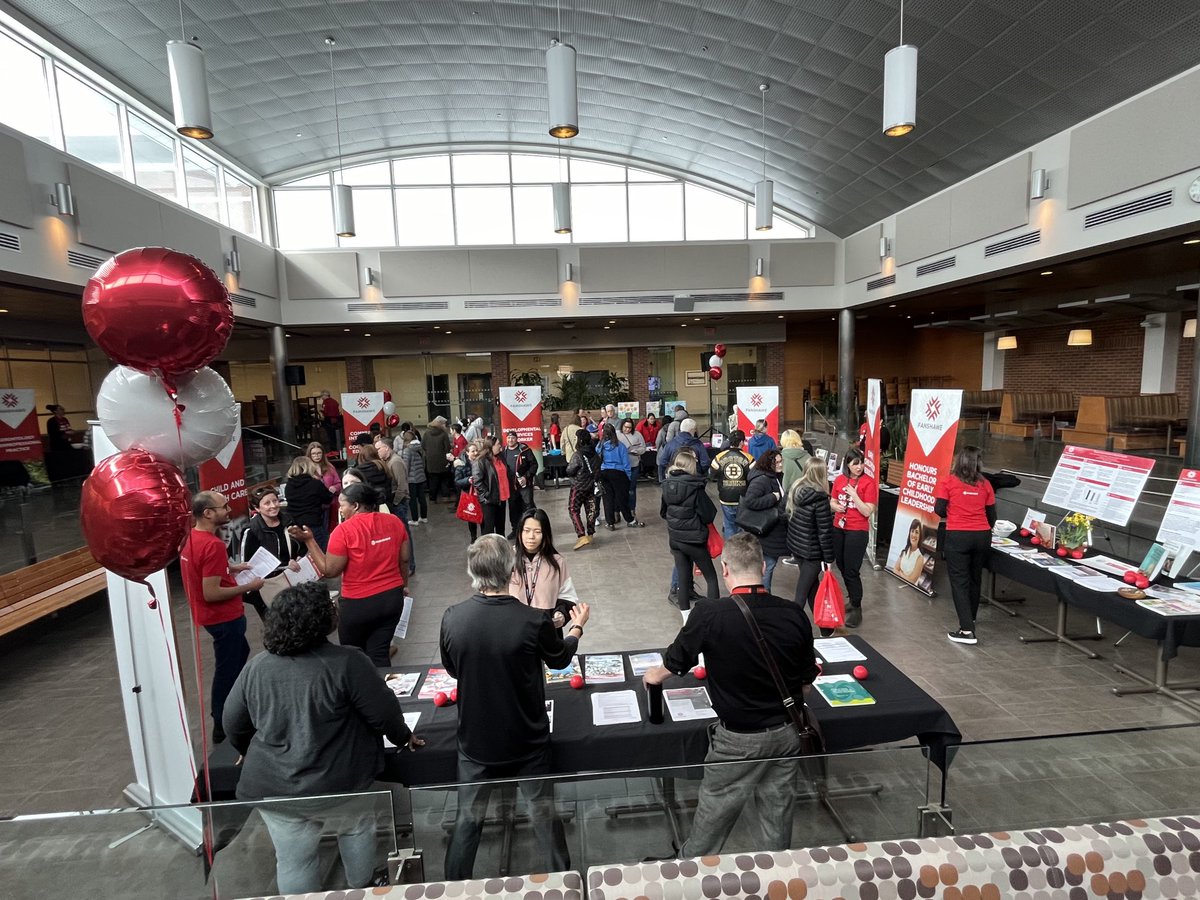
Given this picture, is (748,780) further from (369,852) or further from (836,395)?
(836,395)

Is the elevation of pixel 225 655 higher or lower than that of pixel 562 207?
lower

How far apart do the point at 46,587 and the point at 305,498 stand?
2556mm

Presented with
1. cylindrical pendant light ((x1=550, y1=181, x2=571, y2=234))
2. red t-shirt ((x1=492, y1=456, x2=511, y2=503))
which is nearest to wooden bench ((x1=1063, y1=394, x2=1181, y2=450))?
red t-shirt ((x1=492, y1=456, x2=511, y2=503))

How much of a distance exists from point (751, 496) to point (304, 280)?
14270 millimetres

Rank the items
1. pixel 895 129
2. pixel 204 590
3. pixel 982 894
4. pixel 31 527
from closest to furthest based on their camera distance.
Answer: pixel 982 894, pixel 204 590, pixel 895 129, pixel 31 527

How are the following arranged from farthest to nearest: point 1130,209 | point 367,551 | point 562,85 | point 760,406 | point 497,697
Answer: point 760,406 < point 1130,209 < point 562,85 < point 367,551 < point 497,697

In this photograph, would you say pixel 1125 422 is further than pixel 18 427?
Yes

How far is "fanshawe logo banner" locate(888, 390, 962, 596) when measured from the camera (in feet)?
18.8

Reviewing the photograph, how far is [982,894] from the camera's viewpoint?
69.6 inches

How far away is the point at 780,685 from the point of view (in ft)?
7.06

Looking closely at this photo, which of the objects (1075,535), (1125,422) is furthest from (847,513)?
(1125,422)

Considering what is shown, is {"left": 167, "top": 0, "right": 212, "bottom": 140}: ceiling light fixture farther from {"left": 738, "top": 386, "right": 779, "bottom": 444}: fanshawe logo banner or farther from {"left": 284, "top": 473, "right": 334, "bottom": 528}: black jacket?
{"left": 738, "top": 386, "right": 779, "bottom": 444}: fanshawe logo banner

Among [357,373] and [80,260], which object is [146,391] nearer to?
[80,260]

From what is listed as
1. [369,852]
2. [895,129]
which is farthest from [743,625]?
[895,129]
